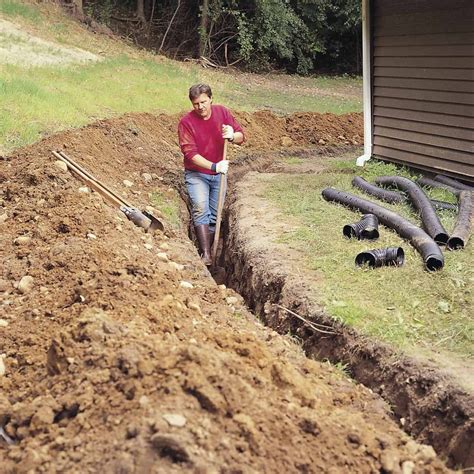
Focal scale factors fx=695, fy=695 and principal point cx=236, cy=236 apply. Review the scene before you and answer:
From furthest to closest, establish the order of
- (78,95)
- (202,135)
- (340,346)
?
(78,95) < (202,135) < (340,346)

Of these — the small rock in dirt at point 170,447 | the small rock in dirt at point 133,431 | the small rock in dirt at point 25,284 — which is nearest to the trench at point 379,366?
the small rock in dirt at point 25,284

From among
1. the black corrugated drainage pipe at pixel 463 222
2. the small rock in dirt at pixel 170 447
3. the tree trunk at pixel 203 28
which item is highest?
the tree trunk at pixel 203 28

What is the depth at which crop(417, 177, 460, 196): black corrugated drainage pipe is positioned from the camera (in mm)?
8868

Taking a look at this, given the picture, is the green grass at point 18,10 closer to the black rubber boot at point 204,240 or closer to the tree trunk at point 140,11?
the tree trunk at point 140,11

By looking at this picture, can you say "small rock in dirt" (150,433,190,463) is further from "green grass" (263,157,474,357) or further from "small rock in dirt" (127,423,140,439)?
"green grass" (263,157,474,357)

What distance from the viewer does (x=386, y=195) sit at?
28.7 ft

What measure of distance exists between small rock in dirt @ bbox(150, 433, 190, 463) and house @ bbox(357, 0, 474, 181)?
24.2ft

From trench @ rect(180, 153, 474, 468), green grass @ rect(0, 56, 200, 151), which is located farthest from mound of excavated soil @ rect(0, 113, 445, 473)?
green grass @ rect(0, 56, 200, 151)

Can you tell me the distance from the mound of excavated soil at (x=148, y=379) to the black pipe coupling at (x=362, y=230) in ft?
5.72

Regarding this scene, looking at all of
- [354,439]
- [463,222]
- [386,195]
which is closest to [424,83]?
[386,195]

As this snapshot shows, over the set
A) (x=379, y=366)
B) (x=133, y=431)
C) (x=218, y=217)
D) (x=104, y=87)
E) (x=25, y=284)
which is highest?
(x=104, y=87)

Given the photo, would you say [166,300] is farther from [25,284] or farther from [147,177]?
[147,177]

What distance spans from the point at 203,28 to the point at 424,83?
1496 centimetres

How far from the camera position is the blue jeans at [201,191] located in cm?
820
